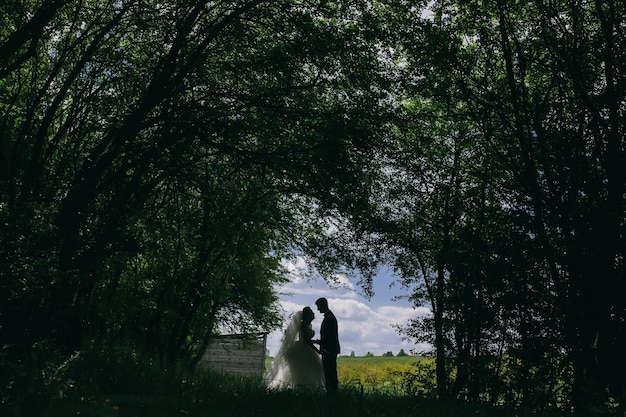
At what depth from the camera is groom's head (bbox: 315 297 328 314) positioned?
1112 cm

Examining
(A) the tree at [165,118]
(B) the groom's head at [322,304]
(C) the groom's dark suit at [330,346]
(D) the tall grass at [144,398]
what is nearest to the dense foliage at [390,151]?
(A) the tree at [165,118]

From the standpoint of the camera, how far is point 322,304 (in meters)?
11.1

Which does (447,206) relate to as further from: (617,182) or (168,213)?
(168,213)

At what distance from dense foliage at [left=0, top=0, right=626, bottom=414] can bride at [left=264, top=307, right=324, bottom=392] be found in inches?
100

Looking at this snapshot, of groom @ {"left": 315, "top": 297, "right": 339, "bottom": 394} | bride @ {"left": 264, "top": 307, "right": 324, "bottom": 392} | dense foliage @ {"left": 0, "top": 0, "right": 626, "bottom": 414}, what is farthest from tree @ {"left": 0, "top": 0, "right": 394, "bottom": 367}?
bride @ {"left": 264, "top": 307, "right": 324, "bottom": 392}

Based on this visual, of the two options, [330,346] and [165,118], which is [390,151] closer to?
[330,346]

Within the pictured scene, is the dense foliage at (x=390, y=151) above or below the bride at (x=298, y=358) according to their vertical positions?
above

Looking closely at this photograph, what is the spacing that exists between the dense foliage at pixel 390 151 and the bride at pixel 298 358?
8.36 feet

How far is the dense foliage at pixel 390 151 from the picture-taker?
364 inches

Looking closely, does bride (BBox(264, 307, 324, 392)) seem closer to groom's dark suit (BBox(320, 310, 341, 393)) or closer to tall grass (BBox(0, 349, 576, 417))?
groom's dark suit (BBox(320, 310, 341, 393))

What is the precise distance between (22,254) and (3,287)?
863 mm

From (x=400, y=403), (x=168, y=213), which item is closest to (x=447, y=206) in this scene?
(x=400, y=403)

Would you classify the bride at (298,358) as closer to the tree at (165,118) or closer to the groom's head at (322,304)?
the groom's head at (322,304)

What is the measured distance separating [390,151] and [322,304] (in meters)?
3.85
